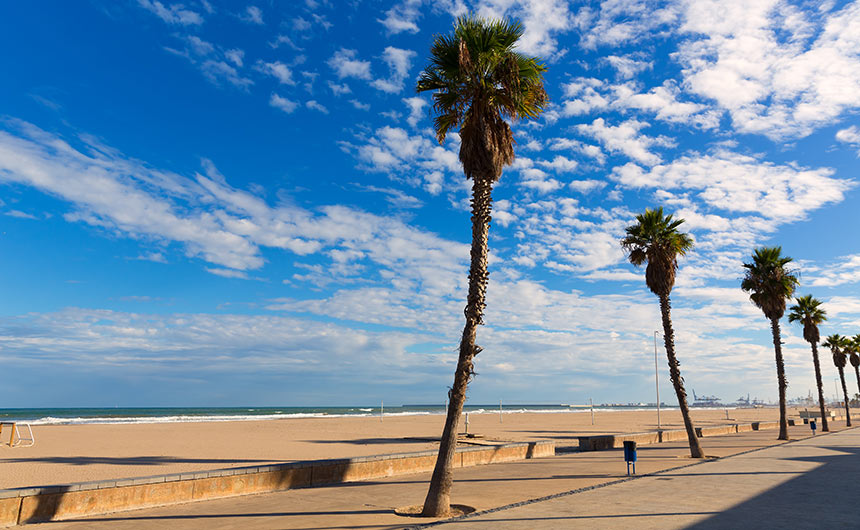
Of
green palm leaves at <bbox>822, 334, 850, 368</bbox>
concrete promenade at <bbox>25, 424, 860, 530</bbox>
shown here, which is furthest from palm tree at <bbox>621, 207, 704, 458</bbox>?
green palm leaves at <bbox>822, 334, 850, 368</bbox>

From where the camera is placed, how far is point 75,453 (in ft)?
73.0

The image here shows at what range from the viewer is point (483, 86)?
1234 centimetres

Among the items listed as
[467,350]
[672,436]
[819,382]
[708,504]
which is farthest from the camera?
[819,382]

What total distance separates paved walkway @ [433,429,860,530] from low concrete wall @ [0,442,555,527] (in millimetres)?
5058

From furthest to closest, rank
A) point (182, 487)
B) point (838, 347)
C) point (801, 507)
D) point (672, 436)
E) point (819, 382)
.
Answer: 1. point (838, 347)
2. point (819, 382)
3. point (672, 436)
4. point (182, 487)
5. point (801, 507)

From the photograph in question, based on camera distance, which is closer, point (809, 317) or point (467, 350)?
point (467, 350)

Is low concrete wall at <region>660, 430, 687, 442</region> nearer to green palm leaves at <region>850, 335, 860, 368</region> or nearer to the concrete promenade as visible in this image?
the concrete promenade

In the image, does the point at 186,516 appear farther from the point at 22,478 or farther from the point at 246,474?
the point at 22,478

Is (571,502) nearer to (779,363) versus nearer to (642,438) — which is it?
(642,438)

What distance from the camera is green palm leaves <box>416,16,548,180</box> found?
12133 millimetres

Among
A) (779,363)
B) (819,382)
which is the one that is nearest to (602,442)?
(779,363)

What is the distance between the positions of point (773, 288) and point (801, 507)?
26736mm

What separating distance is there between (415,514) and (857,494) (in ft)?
31.1

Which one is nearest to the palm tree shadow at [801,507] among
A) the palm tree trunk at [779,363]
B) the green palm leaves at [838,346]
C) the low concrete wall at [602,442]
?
the low concrete wall at [602,442]
